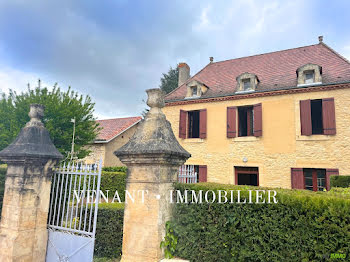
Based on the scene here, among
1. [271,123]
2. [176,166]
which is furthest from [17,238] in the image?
[271,123]

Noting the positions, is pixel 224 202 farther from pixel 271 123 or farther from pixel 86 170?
pixel 271 123

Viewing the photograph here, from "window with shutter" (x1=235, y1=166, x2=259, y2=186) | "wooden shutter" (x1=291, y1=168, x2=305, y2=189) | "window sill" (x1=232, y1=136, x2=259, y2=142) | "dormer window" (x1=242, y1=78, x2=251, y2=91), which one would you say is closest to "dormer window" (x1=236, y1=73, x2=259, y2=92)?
"dormer window" (x1=242, y1=78, x2=251, y2=91)

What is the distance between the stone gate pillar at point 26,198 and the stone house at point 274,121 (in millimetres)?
9115

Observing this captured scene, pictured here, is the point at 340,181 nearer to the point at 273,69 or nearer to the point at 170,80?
the point at 273,69

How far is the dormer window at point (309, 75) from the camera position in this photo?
1048 centimetres

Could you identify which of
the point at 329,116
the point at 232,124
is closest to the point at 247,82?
the point at 232,124

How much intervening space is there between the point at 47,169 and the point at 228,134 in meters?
9.33

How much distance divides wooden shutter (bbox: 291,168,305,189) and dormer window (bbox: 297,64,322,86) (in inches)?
163

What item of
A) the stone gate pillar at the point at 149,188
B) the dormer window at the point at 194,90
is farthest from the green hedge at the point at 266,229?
the dormer window at the point at 194,90

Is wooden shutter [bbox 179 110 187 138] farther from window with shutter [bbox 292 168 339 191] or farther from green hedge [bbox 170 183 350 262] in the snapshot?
green hedge [bbox 170 183 350 262]

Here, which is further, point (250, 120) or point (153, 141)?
point (250, 120)

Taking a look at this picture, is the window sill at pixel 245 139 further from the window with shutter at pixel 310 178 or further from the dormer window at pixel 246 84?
the dormer window at pixel 246 84

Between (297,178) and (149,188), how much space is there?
934 centimetres

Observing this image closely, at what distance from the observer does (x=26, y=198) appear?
13.2 ft
